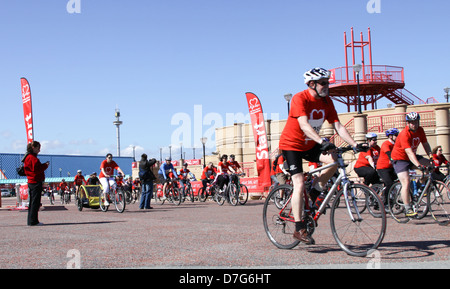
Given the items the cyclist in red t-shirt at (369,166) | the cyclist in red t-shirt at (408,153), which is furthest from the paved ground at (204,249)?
the cyclist in red t-shirt at (369,166)

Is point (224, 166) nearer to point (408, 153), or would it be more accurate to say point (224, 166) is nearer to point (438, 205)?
point (408, 153)

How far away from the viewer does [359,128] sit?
26531 millimetres

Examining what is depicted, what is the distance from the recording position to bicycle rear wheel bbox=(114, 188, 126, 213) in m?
→ 14.0

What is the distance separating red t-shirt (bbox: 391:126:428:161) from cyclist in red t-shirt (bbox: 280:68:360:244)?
2.96 metres

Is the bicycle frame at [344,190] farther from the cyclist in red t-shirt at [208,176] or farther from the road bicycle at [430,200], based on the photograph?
the cyclist in red t-shirt at [208,176]

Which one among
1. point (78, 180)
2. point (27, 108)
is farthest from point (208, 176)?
point (27, 108)

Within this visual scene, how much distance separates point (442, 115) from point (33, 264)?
24631mm

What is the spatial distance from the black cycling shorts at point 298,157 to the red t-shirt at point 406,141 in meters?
3.13

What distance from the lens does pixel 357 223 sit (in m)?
5.11

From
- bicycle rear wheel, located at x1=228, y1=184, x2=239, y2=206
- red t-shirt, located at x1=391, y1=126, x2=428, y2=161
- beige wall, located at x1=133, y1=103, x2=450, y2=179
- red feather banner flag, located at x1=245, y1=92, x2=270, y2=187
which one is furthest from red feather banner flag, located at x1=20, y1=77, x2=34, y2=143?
beige wall, located at x1=133, y1=103, x2=450, y2=179

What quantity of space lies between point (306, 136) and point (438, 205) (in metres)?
3.66

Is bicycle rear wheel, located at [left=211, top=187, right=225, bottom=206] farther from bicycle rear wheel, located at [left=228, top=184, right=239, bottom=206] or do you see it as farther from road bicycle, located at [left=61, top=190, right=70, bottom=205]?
road bicycle, located at [left=61, top=190, right=70, bottom=205]
